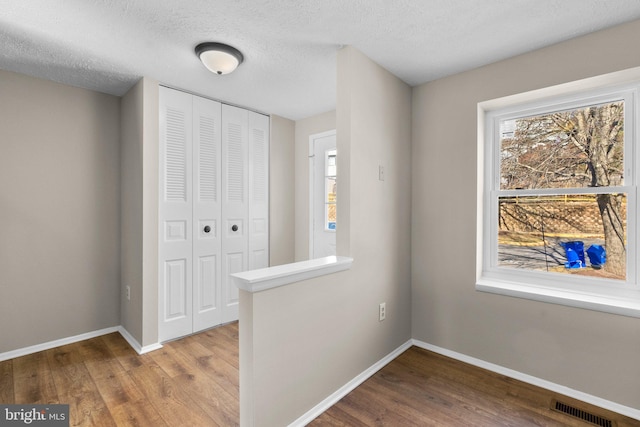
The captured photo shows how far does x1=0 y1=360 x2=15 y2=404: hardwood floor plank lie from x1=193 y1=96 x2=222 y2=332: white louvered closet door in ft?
4.13

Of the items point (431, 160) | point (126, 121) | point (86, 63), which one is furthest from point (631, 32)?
point (126, 121)

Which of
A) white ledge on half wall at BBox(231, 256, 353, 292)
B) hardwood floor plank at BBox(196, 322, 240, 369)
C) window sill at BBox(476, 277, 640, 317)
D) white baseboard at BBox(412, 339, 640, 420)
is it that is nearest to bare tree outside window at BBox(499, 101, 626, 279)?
window sill at BBox(476, 277, 640, 317)

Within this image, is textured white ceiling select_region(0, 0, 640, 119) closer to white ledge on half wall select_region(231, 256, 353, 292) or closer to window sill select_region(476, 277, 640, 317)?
white ledge on half wall select_region(231, 256, 353, 292)

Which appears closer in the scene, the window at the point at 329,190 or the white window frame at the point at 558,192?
the white window frame at the point at 558,192

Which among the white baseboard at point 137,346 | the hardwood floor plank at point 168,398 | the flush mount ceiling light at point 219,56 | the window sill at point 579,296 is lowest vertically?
the hardwood floor plank at point 168,398

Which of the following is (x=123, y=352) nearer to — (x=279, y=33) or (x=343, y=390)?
(x=343, y=390)

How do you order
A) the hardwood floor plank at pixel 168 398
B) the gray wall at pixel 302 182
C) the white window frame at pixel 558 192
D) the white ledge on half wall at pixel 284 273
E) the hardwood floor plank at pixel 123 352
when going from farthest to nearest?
the gray wall at pixel 302 182 → the hardwood floor plank at pixel 123 352 → the white window frame at pixel 558 192 → the hardwood floor plank at pixel 168 398 → the white ledge on half wall at pixel 284 273

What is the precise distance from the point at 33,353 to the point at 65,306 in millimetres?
402

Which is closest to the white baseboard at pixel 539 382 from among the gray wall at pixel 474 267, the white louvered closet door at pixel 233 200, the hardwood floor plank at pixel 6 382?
the gray wall at pixel 474 267

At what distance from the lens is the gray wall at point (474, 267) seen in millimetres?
1863

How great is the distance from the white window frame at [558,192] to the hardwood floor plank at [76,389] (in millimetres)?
2686

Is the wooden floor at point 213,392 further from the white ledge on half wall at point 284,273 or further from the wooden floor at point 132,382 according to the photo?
the white ledge on half wall at point 284,273

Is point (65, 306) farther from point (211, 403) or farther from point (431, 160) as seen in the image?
point (431, 160)

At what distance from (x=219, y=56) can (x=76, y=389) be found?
2.45 metres
